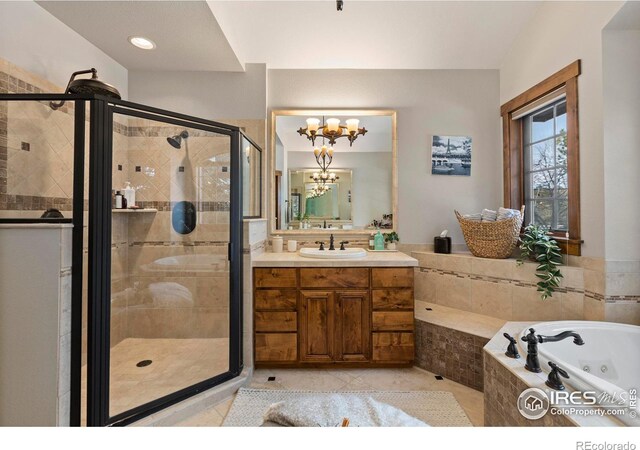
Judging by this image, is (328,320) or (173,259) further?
(173,259)

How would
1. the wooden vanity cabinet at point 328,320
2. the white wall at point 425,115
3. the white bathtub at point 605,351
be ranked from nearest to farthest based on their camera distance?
the white bathtub at point 605,351
the wooden vanity cabinet at point 328,320
the white wall at point 425,115

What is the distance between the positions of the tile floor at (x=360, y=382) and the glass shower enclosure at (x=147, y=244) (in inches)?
9.1

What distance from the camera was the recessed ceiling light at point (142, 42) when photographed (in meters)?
2.11

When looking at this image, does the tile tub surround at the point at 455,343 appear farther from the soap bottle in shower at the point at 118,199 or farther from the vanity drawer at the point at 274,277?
the soap bottle in shower at the point at 118,199

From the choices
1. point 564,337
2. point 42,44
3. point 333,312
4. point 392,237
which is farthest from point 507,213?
point 42,44

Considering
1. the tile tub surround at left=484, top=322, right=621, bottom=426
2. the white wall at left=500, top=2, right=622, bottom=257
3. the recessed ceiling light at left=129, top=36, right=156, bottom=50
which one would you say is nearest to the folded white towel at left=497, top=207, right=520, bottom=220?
the white wall at left=500, top=2, right=622, bottom=257

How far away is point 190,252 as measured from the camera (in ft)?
7.59

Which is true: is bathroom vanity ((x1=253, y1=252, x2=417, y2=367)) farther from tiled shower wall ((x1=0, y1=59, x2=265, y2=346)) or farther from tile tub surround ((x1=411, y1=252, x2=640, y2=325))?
tile tub surround ((x1=411, y1=252, x2=640, y2=325))

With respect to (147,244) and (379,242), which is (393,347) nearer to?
(379,242)

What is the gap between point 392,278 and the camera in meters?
2.15

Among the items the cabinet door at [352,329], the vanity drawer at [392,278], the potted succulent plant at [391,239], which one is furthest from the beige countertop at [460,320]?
the potted succulent plant at [391,239]

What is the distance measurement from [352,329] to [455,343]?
2.49 ft

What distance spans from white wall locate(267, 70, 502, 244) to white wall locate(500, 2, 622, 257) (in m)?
0.62

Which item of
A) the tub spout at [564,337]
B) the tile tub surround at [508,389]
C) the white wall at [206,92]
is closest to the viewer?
the tile tub surround at [508,389]
